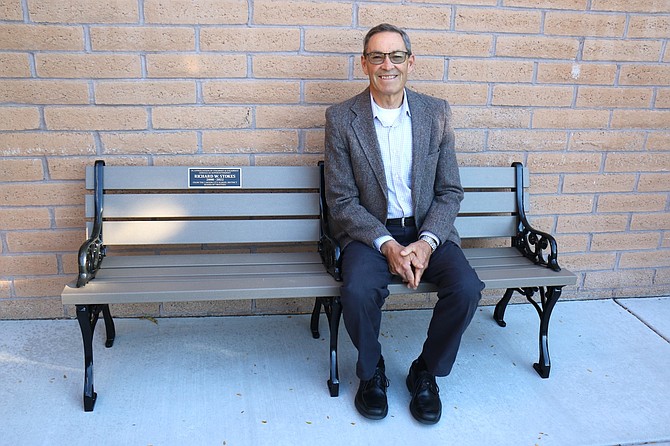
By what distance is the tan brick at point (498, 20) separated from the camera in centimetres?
307

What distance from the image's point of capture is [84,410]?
7.97ft

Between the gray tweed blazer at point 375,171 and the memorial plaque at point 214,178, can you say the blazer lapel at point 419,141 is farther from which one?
the memorial plaque at point 214,178

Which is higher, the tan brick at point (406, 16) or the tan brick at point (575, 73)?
the tan brick at point (406, 16)

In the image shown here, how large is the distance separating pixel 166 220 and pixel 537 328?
6.96ft

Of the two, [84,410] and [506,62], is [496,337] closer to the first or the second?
[506,62]

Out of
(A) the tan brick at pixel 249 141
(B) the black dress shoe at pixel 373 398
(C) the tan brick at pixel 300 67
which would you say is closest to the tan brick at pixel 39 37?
(A) the tan brick at pixel 249 141

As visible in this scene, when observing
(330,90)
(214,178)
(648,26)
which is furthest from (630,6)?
(214,178)

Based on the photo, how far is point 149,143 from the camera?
9.78ft

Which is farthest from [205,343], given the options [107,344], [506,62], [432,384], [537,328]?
[506,62]

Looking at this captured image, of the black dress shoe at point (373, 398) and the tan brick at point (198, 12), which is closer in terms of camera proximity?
the black dress shoe at point (373, 398)

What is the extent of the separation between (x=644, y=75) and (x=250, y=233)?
2432 mm

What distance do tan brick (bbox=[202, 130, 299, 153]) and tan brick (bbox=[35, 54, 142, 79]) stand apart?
48cm

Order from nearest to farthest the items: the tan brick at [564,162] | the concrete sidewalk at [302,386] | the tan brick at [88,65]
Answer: the concrete sidewalk at [302,386]
the tan brick at [88,65]
the tan brick at [564,162]

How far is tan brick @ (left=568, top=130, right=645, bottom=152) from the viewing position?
338cm
